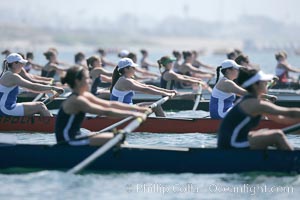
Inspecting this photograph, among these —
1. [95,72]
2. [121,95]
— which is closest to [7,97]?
[121,95]

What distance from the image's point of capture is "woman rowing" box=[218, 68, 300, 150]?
1349 cm

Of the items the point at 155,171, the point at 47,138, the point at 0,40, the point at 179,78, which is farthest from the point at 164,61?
the point at 0,40

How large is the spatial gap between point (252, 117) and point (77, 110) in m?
2.61

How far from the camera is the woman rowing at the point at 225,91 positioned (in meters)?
17.5

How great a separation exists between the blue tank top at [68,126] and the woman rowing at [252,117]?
216 centimetres

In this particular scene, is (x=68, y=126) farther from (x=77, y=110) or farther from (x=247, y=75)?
(x=247, y=75)

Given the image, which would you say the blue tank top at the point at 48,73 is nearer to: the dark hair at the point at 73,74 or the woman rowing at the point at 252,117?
the dark hair at the point at 73,74

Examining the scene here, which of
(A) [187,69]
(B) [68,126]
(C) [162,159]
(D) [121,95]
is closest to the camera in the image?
(B) [68,126]

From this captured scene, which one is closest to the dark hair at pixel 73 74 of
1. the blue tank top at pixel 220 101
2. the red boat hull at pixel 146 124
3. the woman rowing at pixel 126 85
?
the woman rowing at pixel 126 85

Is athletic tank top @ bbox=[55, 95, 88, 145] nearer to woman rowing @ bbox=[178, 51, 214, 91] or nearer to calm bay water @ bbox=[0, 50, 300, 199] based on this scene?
calm bay water @ bbox=[0, 50, 300, 199]

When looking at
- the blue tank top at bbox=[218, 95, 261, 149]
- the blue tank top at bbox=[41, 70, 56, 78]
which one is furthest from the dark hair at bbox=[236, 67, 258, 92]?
the blue tank top at bbox=[41, 70, 56, 78]

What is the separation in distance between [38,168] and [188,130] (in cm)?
564

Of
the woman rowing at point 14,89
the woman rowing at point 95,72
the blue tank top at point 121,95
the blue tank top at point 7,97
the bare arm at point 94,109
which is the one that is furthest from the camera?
the woman rowing at point 95,72

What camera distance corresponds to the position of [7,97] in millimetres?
18656
